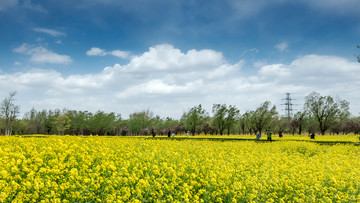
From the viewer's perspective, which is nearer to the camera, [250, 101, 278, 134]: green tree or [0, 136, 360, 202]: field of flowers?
[0, 136, 360, 202]: field of flowers

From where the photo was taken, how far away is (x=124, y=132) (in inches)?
3553

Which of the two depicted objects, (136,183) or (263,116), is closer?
(136,183)

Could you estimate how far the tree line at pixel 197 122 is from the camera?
205 ft

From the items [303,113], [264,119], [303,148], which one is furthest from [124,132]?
[303,148]

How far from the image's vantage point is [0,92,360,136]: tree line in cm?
6234

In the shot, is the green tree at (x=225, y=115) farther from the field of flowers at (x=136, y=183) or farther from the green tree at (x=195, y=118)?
the field of flowers at (x=136, y=183)

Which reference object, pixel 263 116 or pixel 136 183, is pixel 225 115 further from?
pixel 136 183

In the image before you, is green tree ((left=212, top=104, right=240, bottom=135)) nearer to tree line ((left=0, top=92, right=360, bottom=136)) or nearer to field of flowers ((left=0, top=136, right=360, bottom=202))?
tree line ((left=0, top=92, right=360, bottom=136))

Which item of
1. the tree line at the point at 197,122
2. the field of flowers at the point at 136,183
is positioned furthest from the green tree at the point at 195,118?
the field of flowers at the point at 136,183

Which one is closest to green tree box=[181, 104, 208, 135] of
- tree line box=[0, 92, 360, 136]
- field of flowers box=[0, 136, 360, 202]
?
tree line box=[0, 92, 360, 136]

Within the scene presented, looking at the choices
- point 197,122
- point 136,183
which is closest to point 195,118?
point 197,122

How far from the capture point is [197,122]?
62875 millimetres

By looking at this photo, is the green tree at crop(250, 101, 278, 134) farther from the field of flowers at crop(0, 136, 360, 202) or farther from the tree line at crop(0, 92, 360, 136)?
the field of flowers at crop(0, 136, 360, 202)

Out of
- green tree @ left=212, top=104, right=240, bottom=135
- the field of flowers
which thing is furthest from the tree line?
the field of flowers
